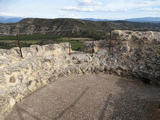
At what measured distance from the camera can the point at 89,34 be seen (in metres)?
51.5

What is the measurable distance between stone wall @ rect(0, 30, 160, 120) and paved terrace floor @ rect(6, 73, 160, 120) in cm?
95

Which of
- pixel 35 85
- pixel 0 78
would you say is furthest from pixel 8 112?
pixel 35 85

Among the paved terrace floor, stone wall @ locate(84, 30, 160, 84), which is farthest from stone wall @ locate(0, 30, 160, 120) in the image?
the paved terrace floor

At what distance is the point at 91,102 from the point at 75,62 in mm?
6149

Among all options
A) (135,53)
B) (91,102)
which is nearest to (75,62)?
(91,102)

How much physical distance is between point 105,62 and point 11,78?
9.47 meters

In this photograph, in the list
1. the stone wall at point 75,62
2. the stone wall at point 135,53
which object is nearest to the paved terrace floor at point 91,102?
the stone wall at point 75,62

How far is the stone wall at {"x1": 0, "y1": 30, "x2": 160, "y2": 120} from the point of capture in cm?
963

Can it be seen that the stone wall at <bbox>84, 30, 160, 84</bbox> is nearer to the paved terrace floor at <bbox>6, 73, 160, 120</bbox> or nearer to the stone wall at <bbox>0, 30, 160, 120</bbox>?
the stone wall at <bbox>0, 30, 160, 120</bbox>

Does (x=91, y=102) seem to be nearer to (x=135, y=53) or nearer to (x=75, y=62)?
(x=75, y=62)

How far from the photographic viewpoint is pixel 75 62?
14.6 meters

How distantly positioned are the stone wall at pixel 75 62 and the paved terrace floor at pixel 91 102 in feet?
3.12

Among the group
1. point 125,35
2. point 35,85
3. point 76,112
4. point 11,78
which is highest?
point 125,35

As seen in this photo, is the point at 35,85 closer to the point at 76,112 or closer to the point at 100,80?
the point at 76,112
